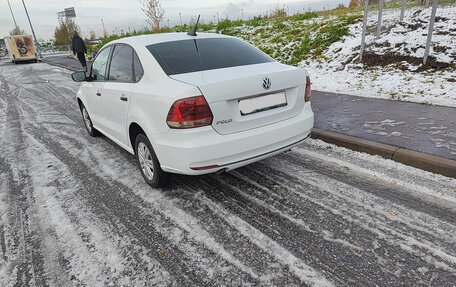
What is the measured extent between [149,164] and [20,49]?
108 ft

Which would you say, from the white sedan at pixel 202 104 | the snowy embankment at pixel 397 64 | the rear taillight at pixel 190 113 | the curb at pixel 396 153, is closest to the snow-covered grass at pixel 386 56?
the snowy embankment at pixel 397 64

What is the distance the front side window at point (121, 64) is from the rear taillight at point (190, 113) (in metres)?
1.08

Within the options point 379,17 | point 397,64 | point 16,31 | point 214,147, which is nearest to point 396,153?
point 214,147

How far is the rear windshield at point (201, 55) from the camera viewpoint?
3.15m

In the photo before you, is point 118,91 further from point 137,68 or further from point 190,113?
point 190,113

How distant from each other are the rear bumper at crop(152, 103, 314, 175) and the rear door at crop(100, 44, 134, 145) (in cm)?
90

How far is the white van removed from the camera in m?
29.0

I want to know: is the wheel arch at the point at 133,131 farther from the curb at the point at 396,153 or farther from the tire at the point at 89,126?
the curb at the point at 396,153

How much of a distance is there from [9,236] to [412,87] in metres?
7.00

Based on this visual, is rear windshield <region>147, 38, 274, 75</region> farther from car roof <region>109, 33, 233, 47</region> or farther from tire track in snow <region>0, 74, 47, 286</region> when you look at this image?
tire track in snow <region>0, 74, 47, 286</region>

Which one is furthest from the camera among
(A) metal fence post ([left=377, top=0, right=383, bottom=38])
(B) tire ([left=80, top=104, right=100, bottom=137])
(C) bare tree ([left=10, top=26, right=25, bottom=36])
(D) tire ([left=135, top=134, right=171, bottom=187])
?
(C) bare tree ([left=10, top=26, right=25, bottom=36])

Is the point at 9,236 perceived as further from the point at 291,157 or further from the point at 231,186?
the point at 291,157

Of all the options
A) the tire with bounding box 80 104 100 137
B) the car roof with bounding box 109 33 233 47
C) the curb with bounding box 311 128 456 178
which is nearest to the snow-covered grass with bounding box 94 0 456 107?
the curb with bounding box 311 128 456 178

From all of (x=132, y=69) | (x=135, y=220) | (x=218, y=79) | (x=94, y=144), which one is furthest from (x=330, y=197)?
(x=94, y=144)
